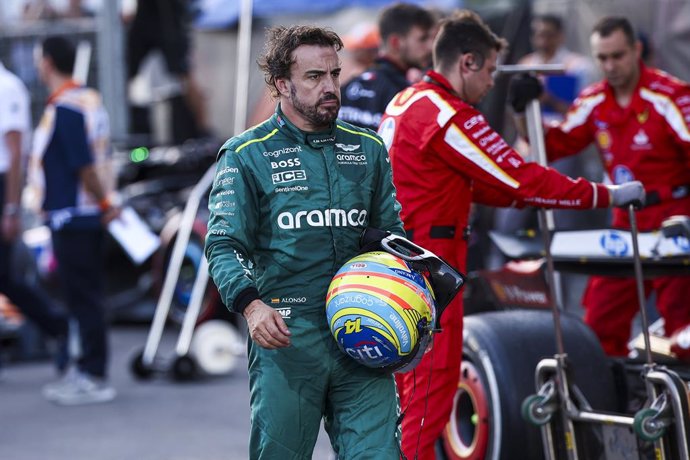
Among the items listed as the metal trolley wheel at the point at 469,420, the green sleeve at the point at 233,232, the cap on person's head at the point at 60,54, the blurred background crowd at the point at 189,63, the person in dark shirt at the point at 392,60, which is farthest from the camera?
the blurred background crowd at the point at 189,63

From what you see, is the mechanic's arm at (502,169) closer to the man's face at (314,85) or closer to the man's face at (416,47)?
the man's face at (314,85)

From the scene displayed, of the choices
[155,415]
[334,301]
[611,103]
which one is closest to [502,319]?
[611,103]

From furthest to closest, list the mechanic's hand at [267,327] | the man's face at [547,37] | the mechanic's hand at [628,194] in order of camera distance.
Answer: the man's face at [547,37] → the mechanic's hand at [628,194] → the mechanic's hand at [267,327]

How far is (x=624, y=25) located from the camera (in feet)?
23.6

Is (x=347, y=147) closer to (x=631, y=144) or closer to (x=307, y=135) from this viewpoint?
(x=307, y=135)

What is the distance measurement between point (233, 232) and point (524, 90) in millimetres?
2204

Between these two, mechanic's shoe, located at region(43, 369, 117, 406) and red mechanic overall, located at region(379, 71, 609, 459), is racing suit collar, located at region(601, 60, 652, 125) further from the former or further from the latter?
mechanic's shoe, located at region(43, 369, 117, 406)

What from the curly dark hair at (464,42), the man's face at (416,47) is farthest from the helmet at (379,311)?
the man's face at (416,47)

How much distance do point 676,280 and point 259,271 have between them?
9.32 ft

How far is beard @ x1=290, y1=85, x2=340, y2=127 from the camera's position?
185 inches

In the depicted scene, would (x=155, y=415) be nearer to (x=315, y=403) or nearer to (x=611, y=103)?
(x=611, y=103)

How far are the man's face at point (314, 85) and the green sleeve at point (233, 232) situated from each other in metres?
0.29

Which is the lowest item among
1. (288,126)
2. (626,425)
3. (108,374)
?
(108,374)

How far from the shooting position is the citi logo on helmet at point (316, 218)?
468 centimetres
